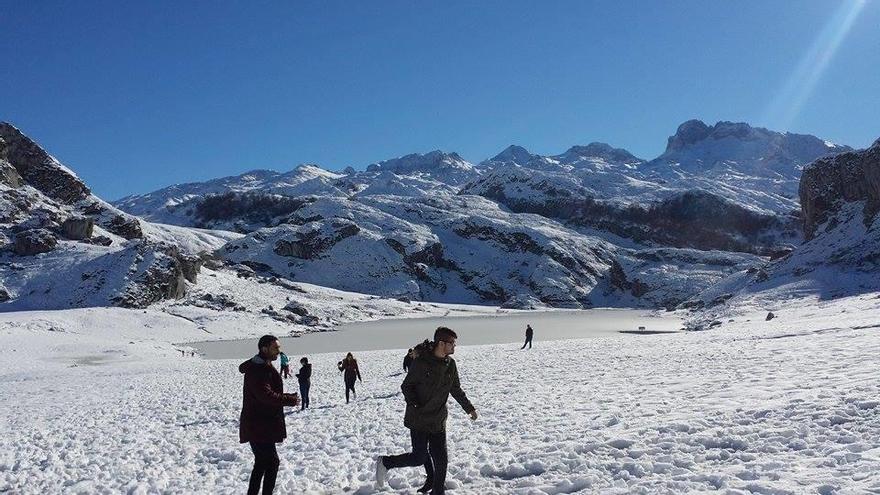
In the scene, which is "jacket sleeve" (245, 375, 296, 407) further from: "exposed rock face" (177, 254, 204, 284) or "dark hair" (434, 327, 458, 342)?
"exposed rock face" (177, 254, 204, 284)

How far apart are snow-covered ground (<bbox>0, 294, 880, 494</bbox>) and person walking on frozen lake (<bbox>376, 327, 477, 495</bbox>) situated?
4.24 feet

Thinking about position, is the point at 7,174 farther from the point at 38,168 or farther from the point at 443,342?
the point at 443,342

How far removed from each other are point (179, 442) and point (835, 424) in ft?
47.2

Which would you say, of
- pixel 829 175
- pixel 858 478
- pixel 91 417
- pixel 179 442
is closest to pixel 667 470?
pixel 858 478

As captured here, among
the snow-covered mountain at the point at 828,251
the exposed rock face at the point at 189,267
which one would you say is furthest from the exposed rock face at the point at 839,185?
the exposed rock face at the point at 189,267

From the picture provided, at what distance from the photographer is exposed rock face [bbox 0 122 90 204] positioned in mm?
103500

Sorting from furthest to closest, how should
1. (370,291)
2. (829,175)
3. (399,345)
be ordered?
1. (370,291)
2. (829,175)
3. (399,345)

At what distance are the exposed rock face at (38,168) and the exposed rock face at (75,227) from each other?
610 inches

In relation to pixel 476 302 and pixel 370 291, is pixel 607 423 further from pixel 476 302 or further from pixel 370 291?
pixel 476 302

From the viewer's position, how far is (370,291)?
160 meters

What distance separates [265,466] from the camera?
8.38m

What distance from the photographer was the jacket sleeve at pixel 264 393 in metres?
7.95

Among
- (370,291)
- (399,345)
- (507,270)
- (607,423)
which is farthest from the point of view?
(507,270)

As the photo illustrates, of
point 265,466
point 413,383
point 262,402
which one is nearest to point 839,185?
point 413,383
